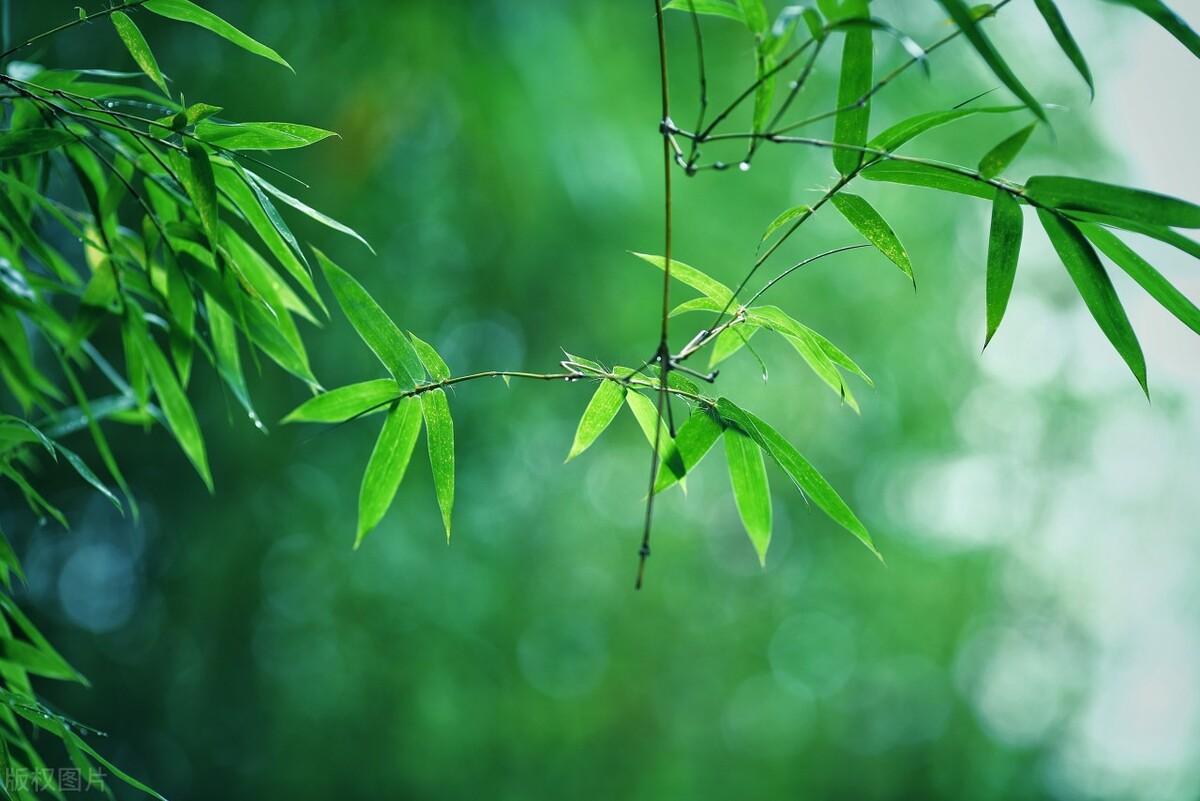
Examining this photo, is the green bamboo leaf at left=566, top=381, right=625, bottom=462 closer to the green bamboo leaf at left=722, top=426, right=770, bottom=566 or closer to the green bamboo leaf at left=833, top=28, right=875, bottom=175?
the green bamboo leaf at left=722, top=426, right=770, bottom=566

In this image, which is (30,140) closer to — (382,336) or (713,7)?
(382,336)

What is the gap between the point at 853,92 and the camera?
0.43m

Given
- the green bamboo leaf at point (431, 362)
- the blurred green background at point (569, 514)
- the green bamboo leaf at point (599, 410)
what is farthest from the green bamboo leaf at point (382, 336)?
the blurred green background at point (569, 514)

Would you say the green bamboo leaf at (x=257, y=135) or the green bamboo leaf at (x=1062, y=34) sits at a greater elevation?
the green bamboo leaf at (x=1062, y=34)

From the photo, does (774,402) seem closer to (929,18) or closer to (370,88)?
(929,18)

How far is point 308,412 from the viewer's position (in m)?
0.50

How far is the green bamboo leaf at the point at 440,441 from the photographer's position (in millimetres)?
520

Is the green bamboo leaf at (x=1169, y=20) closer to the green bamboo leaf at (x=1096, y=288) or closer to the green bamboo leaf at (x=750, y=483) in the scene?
the green bamboo leaf at (x=1096, y=288)

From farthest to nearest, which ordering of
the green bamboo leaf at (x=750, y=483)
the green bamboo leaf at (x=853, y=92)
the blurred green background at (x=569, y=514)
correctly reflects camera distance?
the blurred green background at (x=569, y=514) < the green bamboo leaf at (x=750, y=483) < the green bamboo leaf at (x=853, y=92)

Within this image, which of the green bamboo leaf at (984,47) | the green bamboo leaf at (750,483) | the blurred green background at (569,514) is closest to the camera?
the green bamboo leaf at (984,47)

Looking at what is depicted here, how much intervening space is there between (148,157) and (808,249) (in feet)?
8.03

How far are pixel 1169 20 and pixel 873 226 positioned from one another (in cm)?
16

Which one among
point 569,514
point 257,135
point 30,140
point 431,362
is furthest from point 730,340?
point 569,514

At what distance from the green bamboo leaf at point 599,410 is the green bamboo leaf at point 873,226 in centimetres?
16
